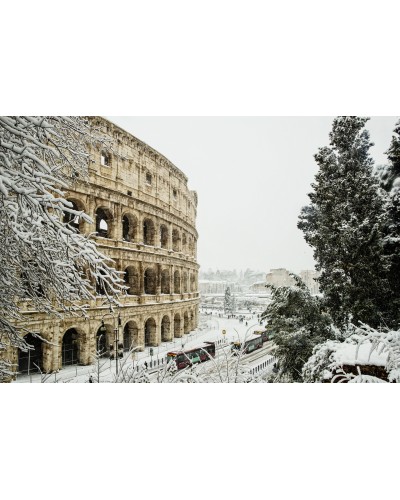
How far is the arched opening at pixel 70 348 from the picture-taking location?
427 centimetres

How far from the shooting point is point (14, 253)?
3.04 metres

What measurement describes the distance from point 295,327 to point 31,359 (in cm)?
376

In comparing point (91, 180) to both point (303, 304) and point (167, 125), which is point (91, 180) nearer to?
point (167, 125)

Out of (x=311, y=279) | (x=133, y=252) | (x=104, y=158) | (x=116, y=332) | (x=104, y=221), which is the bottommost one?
(x=116, y=332)

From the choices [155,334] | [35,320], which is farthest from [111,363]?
[35,320]

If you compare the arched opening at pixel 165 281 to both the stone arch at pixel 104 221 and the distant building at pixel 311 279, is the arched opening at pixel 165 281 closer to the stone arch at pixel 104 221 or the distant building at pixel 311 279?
the stone arch at pixel 104 221

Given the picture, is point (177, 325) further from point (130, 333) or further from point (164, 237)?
point (164, 237)

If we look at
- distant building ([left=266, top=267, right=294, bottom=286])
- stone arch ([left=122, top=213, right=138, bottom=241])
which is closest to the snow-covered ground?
distant building ([left=266, top=267, right=294, bottom=286])

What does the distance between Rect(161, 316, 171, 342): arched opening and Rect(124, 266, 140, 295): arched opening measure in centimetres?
68

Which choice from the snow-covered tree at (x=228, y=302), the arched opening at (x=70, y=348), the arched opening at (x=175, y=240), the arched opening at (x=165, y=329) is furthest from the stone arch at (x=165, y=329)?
the arched opening at (x=70, y=348)

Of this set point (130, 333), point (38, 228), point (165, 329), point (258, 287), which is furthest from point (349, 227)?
point (38, 228)

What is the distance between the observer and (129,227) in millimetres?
5262

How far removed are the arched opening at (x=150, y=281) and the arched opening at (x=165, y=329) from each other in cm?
54

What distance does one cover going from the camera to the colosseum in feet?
14.1
